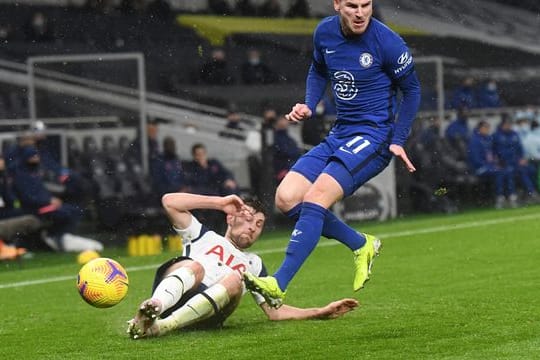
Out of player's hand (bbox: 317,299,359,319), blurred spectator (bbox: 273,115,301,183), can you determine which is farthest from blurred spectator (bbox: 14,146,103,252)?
player's hand (bbox: 317,299,359,319)

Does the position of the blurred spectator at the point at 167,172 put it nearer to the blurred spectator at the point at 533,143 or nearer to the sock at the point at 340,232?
the blurred spectator at the point at 533,143

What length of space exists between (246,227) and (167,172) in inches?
365

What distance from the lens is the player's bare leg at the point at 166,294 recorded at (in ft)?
23.1

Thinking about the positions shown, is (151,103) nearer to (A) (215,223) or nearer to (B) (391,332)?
(A) (215,223)

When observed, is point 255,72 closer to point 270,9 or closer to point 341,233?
point 270,9

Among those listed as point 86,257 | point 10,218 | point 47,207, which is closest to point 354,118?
point 86,257

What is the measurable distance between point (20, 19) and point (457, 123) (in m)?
8.69

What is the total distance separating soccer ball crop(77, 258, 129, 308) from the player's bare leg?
0.22 metres

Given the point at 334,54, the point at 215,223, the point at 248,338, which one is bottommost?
the point at 215,223

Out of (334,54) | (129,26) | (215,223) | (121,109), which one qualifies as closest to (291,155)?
(215,223)

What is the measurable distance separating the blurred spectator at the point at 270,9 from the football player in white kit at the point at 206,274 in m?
18.3

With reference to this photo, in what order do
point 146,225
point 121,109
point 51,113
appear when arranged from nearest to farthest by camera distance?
1. point 146,225
2. point 51,113
3. point 121,109

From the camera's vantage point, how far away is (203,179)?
1686 centimetres

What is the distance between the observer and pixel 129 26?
2427 cm
